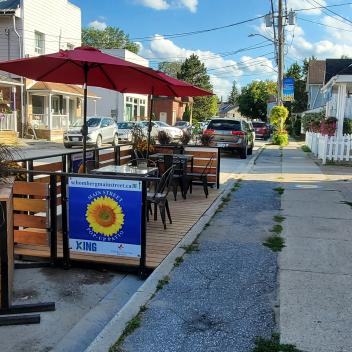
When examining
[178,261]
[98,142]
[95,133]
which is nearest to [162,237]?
[178,261]

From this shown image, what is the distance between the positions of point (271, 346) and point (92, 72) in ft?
19.0

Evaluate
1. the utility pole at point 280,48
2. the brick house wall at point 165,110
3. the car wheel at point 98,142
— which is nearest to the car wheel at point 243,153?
the car wheel at point 98,142

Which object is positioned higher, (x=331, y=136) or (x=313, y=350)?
(x=331, y=136)

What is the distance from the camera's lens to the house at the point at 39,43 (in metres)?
28.6

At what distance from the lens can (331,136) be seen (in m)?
17.4

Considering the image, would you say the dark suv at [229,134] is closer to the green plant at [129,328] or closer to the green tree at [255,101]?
the green plant at [129,328]

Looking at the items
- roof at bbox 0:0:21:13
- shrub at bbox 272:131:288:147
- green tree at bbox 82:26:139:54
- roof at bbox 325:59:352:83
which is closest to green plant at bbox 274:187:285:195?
shrub at bbox 272:131:288:147

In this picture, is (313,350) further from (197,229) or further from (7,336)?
(197,229)

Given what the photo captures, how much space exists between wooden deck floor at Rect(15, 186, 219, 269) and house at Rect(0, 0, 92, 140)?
878 inches

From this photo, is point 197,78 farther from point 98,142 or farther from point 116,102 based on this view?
point 98,142

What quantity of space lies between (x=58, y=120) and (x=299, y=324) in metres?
29.4

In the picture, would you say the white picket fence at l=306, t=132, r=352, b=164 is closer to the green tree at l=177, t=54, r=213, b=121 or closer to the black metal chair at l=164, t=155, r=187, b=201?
the black metal chair at l=164, t=155, r=187, b=201

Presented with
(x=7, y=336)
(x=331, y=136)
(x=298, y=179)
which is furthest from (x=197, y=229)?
(x=331, y=136)

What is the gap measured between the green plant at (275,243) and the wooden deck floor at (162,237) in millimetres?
1162
